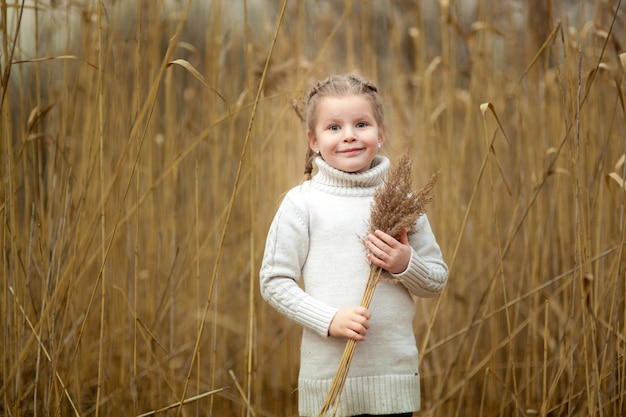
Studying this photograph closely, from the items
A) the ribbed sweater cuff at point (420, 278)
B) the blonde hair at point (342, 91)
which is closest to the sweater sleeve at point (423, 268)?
the ribbed sweater cuff at point (420, 278)

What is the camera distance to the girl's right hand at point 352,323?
128 centimetres

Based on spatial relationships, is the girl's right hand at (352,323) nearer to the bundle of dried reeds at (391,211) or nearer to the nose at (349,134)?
the bundle of dried reeds at (391,211)

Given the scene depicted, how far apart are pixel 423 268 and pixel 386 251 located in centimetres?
9

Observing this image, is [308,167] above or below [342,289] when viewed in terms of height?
above

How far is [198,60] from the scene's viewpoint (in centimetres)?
270

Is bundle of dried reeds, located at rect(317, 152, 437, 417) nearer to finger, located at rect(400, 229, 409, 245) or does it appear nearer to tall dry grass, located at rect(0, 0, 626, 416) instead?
finger, located at rect(400, 229, 409, 245)

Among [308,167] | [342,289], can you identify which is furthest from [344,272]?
[308,167]

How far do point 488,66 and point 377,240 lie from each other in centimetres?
134

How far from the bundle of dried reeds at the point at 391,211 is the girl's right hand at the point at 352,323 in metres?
0.02

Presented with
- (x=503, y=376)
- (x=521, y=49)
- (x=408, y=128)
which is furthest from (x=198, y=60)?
(x=503, y=376)

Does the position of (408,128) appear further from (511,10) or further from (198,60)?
(198,60)

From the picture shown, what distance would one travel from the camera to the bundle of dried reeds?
1274 mm

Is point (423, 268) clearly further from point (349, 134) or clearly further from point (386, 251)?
point (349, 134)

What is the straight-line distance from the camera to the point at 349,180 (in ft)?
4.60
